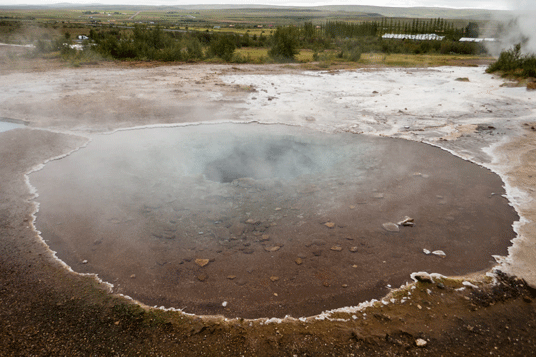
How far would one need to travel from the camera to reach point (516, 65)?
16.4 m

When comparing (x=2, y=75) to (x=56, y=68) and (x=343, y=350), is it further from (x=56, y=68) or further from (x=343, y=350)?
(x=343, y=350)

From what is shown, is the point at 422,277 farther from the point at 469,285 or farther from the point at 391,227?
the point at 391,227

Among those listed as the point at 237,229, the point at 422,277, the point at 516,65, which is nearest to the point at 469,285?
the point at 422,277

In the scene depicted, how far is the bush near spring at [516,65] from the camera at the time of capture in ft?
49.4

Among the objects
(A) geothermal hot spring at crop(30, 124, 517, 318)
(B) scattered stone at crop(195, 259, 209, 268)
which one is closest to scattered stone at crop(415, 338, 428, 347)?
(A) geothermal hot spring at crop(30, 124, 517, 318)

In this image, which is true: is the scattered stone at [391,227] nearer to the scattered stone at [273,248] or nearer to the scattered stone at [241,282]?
the scattered stone at [273,248]

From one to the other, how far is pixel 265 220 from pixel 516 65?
18.3 meters

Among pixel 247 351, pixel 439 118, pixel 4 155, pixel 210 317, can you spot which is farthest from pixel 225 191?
pixel 439 118

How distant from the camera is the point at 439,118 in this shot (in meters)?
9.48

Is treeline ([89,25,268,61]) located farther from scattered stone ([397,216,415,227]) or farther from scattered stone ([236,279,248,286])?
scattered stone ([236,279,248,286])

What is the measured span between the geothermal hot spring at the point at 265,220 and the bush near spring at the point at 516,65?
12.3m

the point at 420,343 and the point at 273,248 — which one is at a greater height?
the point at 273,248

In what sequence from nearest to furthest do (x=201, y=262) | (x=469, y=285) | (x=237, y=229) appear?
(x=469, y=285) → (x=201, y=262) → (x=237, y=229)

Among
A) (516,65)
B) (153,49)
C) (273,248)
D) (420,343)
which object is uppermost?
(153,49)
